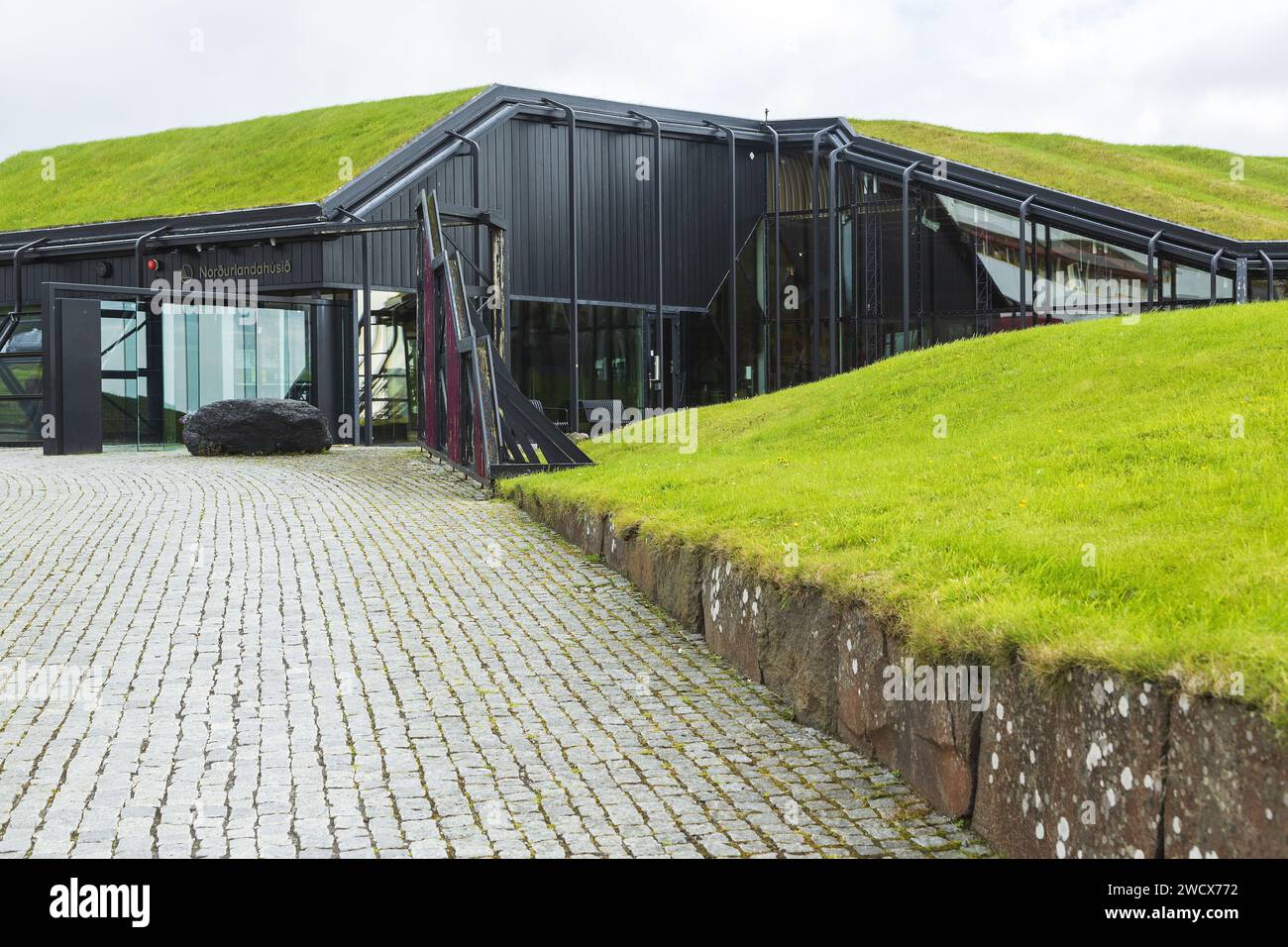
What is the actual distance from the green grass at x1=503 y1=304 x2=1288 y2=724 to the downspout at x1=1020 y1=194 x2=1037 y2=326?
14746 mm

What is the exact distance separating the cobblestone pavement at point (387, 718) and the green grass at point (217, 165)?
773 inches

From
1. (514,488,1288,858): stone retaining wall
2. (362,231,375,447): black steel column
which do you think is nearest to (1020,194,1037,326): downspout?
(362,231,375,447): black steel column

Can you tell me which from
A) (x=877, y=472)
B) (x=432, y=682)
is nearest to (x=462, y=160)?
(x=877, y=472)

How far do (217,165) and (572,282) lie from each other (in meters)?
11.4

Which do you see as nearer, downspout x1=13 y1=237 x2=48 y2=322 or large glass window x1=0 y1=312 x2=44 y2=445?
large glass window x1=0 y1=312 x2=44 y2=445

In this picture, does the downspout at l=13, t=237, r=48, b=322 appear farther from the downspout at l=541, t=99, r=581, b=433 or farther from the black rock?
the downspout at l=541, t=99, r=581, b=433

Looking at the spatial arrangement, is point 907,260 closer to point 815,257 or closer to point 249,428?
point 815,257

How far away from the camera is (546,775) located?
6.02 metres

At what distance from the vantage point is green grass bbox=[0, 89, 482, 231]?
1272 inches

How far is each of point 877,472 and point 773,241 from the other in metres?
25.2

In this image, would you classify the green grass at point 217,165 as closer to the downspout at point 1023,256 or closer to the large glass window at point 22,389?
the large glass window at point 22,389

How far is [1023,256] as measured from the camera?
30203 mm

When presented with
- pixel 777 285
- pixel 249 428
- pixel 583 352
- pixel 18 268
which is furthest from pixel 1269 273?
pixel 18 268
